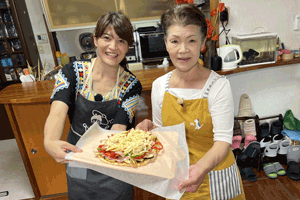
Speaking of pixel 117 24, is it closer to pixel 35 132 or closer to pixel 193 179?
pixel 193 179

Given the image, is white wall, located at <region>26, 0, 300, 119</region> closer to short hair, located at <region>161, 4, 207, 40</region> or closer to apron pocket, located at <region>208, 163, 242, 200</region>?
short hair, located at <region>161, 4, 207, 40</region>

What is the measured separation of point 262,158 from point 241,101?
63 cm

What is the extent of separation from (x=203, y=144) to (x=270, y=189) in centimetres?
131

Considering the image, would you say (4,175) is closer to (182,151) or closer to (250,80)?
(182,151)

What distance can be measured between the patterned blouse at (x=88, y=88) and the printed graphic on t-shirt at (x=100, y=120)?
0.19ft

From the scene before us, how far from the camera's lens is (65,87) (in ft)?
3.60

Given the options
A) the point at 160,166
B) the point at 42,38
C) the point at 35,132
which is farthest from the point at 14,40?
the point at 160,166

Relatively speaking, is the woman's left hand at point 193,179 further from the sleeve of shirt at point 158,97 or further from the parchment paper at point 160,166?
the sleeve of shirt at point 158,97

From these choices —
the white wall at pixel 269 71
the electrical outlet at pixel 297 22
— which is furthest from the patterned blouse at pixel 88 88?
the electrical outlet at pixel 297 22

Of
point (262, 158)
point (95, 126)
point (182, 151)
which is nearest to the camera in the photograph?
point (182, 151)

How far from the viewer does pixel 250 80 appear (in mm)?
2059

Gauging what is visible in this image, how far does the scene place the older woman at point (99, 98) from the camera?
1.07m

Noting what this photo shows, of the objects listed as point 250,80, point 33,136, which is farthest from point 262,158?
point 33,136

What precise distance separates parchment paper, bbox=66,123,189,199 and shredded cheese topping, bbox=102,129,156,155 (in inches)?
2.7
